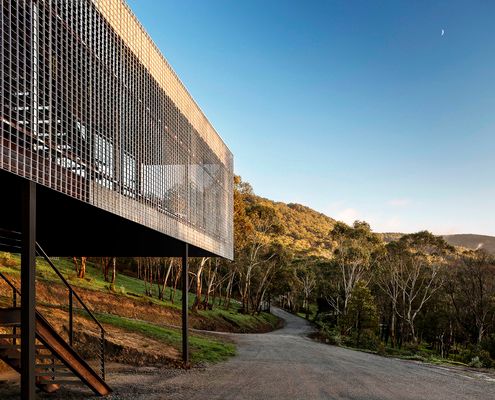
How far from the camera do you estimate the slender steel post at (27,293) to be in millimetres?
6676

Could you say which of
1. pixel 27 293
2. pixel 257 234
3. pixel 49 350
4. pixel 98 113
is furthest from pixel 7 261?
pixel 257 234

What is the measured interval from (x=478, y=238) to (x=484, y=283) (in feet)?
434

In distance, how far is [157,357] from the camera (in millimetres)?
15375

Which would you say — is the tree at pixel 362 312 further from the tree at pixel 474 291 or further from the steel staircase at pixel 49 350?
the steel staircase at pixel 49 350

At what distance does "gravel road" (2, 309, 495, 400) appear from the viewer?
1135cm

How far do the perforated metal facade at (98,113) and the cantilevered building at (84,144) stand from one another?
2cm

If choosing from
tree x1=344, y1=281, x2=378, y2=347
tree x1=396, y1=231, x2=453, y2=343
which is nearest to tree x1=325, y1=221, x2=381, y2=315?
tree x1=396, y1=231, x2=453, y2=343

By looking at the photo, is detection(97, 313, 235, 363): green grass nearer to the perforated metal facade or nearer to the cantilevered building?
the cantilevered building

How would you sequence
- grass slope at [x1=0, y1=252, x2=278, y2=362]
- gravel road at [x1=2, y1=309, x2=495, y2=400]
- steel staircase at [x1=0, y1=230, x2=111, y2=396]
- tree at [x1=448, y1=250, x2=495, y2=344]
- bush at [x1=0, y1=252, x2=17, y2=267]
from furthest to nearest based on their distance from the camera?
tree at [x1=448, y1=250, x2=495, y2=344], bush at [x1=0, y1=252, x2=17, y2=267], grass slope at [x1=0, y1=252, x2=278, y2=362], gravel road at [x1=2, y1=309, x2=495, y2=400], steel staircase at [x1=0, y1=230, x2=111, y2=396]

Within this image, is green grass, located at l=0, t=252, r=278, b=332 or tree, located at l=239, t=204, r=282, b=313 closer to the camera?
green grass, located at l=0, t=252, r=278, b=332

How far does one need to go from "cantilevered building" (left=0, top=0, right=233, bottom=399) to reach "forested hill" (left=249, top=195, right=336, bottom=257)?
10068 cm

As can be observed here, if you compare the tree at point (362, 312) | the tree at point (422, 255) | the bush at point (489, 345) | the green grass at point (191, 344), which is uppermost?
the tree at point (422, 255)

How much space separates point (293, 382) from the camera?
1362cm

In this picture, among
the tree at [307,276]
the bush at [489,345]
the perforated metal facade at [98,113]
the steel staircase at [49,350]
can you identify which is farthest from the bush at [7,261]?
the tree at [307,276]
